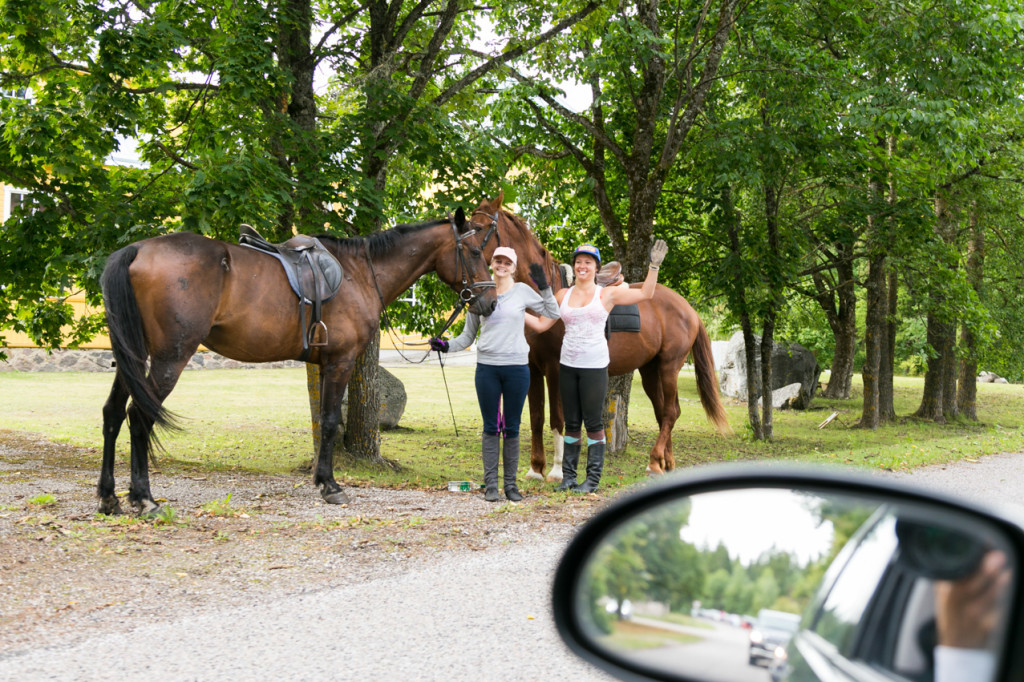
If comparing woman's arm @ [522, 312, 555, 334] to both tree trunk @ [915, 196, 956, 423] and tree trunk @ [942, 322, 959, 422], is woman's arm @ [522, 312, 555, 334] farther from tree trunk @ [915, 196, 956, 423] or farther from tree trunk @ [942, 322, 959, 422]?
tree trunk @ [942, 322, 959, 422]

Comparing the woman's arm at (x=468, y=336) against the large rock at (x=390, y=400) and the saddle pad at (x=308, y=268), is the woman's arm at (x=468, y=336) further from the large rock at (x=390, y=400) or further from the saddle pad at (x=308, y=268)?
the large rock at (x=390, y=400)

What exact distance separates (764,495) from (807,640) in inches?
10.5

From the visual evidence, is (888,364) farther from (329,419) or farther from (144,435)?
(144,435)

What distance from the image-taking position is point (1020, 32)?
11.5 metres

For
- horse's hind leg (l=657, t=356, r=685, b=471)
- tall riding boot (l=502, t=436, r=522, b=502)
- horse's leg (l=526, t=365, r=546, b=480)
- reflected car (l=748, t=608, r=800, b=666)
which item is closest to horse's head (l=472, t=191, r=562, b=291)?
horse's leg (l=526, t=365, r=546, b=480)

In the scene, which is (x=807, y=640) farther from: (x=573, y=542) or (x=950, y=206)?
(x=950, y=206)

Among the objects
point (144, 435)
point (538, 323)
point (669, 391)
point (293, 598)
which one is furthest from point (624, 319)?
point (293, 598)

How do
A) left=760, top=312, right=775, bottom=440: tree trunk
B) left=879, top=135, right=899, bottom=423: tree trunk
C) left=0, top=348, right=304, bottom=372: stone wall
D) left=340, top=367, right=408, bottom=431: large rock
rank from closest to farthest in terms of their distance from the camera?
1. left=340, top=367, right=408, bottom=431: large rock
2. left=760, top=312, right=775, bottom=440: tree trunk
3. left=879, top=135, right=899, bottom=423: tree trunk
4. left=0, top=348, right=304, bottom=372: stone wall

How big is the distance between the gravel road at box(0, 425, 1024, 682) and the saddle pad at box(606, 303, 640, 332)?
3.56m

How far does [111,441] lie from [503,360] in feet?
10.4

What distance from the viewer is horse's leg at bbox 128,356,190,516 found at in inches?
246

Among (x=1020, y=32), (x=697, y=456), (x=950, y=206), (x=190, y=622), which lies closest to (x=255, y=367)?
(x=697, y=456)

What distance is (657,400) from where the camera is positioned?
10656mm

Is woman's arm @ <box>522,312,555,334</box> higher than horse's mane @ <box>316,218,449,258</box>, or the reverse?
horse's mane @ <box>316,218,449,258</box>
